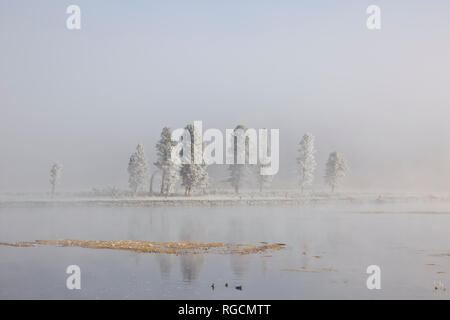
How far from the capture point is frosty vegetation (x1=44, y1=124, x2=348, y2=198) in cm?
10250

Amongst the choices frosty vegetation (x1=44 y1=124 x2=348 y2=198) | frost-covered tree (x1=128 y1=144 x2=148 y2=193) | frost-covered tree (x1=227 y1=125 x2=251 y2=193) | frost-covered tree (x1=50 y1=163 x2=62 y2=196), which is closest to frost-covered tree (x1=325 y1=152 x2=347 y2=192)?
frosty vegetation (x1=44 y1=124 x2=348 y2=198)

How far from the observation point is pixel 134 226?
51969 mm

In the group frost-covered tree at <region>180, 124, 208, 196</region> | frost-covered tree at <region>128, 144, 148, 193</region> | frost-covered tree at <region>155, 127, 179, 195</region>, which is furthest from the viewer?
frost-covered tree at <region>128, 144, 148, 193</region>

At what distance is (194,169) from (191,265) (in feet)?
234

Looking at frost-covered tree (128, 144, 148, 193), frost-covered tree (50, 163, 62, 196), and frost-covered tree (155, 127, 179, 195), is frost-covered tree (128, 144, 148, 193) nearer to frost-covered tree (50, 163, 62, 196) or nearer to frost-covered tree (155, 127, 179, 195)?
frost-covered tree (155, 127, 179, 195)

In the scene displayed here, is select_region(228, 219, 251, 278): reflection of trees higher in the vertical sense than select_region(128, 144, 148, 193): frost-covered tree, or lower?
lower

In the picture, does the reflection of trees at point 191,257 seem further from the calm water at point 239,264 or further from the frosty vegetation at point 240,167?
the frosty vegetation at point 240,167

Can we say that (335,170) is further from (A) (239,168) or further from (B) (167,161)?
(B) (167,161)

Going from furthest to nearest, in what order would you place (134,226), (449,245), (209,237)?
(134,226), (209,237), (449,245)

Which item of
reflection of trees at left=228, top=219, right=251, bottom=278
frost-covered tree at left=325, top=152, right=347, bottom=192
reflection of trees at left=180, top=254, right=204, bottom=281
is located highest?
frost-covered tree at left=325, top=152, right=347, bottom=192

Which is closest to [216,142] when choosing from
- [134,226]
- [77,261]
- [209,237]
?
[134,226]

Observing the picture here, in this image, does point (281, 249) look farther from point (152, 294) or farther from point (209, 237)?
point (152, 294)

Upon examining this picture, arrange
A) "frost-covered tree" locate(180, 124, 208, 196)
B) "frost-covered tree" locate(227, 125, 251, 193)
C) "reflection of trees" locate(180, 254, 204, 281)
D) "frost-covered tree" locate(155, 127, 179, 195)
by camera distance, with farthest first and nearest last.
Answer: "frost-covered tree" locate(227, 125, 251, 193)
"frost-covered tree" locate(155, 127, 179, 195)
"frost-covered tree" locate(180, 124, 208, 196)
"reflection of trees" locate(180, 254, 204, 281)
